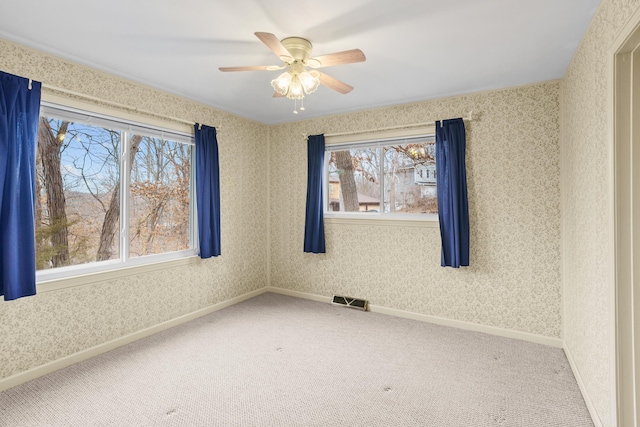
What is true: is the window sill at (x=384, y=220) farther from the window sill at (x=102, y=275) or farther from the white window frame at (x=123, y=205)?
the window sill at (x=102, y=275)

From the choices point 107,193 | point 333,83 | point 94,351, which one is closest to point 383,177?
point 333,83

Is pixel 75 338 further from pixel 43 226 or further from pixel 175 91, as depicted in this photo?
pixel 175 91

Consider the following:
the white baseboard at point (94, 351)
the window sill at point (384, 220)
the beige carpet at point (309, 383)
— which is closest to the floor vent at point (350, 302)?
the beige carpet at point (309, 383)

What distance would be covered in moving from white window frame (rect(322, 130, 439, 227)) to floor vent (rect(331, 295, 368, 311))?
982mm

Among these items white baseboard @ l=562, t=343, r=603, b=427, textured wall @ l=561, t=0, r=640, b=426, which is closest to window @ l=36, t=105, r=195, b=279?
textured wall @ l=561, t=0, r=640, b=426

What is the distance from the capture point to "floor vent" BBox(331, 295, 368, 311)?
4043 millimetres

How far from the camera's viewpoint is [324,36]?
2.24 m

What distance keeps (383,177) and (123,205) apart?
280cm

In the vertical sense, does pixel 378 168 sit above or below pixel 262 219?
above

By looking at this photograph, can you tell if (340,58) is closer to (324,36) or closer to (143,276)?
(324,36)

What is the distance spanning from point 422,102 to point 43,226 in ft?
12.3

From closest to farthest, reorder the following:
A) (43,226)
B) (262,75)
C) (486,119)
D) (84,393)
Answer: (84,393)
(43,226)
(262,75)
(486,119)

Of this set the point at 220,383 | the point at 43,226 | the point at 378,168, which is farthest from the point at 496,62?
the point at 43,226

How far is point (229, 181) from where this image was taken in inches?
164
